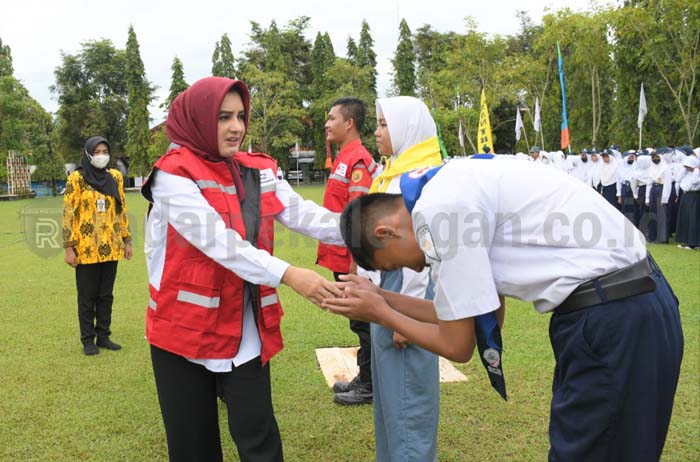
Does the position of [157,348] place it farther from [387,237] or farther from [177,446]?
[387,237]

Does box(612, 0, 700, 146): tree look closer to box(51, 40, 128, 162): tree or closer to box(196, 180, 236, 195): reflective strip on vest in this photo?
box(196, 180, 236, 195): reflective strip on vest

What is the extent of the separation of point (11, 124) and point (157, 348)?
41.0 m

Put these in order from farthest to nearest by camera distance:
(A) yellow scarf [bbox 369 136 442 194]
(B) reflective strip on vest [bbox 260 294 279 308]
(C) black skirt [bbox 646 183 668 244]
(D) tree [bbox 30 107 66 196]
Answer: (D) tree [bbox 30 107 66 196] → (C) black skirt [bbox 646 183 668 244] → (A) yellow scarf [bbox 369 136 442 194] → (B) reflective strip on vest [bbox 260 294 279 308]

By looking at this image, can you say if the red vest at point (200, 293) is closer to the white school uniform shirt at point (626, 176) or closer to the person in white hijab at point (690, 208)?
the person in white hijab at point (690, 208)

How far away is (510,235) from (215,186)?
4.09 ft

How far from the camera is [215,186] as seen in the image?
246 centimetres

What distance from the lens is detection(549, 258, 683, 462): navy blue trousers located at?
173cm

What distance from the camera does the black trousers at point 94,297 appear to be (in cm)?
553

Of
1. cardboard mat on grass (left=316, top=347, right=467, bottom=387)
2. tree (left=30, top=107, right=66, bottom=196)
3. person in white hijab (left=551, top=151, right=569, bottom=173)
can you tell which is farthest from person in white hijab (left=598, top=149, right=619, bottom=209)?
tree (left=30, top=107, right=66, bottom=196)

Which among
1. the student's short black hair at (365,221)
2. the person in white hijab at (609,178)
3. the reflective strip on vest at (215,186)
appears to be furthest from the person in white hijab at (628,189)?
the student's short black hair at (365,221)

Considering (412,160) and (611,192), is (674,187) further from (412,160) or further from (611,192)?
(412,160)

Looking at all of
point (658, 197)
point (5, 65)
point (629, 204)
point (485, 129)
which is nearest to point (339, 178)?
point (658, 197)

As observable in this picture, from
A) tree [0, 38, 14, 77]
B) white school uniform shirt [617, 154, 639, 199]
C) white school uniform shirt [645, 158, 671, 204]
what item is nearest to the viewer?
white school uniform shirt [645, 158, 671, 204]

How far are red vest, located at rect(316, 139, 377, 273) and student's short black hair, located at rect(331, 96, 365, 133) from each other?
6.0 inches
